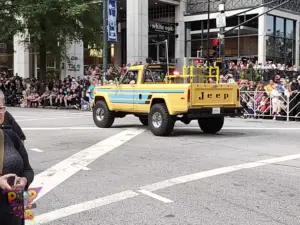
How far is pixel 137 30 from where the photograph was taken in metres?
33.3

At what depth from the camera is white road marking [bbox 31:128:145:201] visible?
22.7ft

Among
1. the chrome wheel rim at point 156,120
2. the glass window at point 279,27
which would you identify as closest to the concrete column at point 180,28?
the glass window at point 279,27

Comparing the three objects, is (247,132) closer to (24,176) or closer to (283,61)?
(24,176)

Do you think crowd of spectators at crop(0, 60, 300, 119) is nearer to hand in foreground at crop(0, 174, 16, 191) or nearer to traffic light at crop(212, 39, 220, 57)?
traffic light at crop(212, 39, 220, 57)

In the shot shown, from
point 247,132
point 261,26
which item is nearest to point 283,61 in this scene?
point 261,26

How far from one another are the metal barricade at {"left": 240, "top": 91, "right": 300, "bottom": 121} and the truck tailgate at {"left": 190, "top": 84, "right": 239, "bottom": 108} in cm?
612

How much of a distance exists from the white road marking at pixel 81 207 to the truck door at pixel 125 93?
7.67 meters

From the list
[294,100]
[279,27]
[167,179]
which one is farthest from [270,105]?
[279,27]

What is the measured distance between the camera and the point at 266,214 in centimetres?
524

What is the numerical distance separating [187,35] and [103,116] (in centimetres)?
2451


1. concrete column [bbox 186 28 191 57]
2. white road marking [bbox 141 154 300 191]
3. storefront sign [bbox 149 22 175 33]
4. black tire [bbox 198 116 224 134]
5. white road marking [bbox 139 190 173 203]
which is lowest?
white road marking [bbox 139 190 173 203]

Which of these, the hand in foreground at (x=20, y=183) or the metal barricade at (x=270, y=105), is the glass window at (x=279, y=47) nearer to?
the metal barricade at (x=270, y=105)

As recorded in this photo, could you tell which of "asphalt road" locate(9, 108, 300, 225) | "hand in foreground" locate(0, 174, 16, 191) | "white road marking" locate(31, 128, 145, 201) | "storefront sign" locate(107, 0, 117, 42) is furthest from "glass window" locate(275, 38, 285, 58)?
"hand in foreground" locate(0, 174, 16, 191)

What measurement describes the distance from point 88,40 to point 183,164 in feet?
74.5
